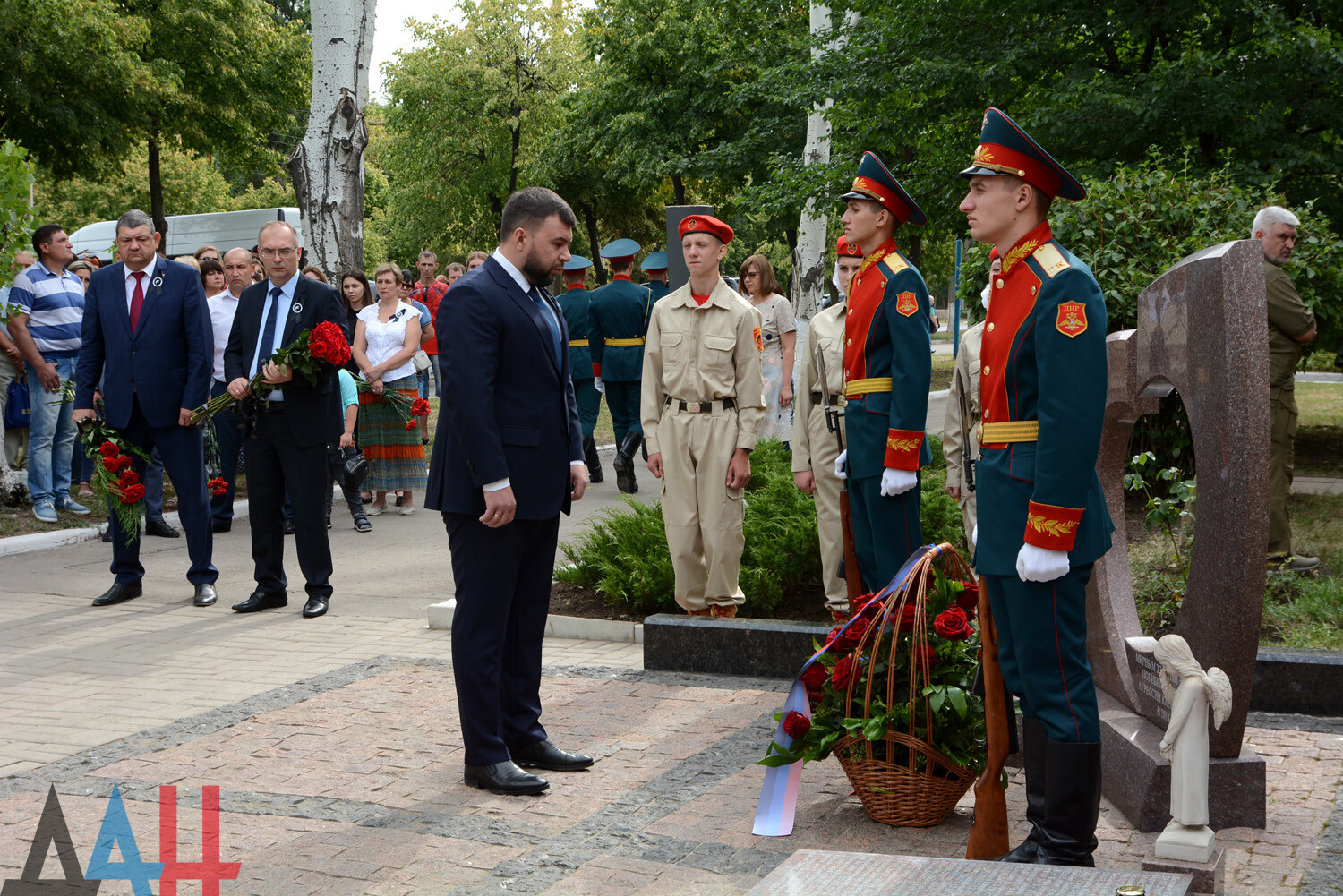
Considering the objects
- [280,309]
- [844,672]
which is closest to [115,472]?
[280,309]

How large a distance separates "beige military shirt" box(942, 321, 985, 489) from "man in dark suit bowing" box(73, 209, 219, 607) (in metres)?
4.78

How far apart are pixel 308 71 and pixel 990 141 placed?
2878 cm

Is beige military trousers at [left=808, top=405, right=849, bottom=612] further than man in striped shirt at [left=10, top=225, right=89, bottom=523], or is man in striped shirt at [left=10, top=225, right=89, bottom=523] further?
man in striped shirt at [left=10, top=225, right=89, bottom=523]

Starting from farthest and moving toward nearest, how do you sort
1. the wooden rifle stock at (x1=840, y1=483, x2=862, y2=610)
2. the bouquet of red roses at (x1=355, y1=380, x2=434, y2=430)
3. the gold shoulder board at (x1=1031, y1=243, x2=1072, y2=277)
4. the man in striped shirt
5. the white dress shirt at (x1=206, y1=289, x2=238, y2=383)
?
1. the bouquet of red roses at (x1=355, y1=380, x2=434, y2=430)
2. the man in striped shirt
3. the white dress shirt at (x1=206, y1=289, x2=238, y2=383)
4. the wooden rifle stock at (x1=840, y1=483, x2=862, y2=610)
5. the gold shoulder board at (x1=1031, y1=243, x2=1072, y2=277)

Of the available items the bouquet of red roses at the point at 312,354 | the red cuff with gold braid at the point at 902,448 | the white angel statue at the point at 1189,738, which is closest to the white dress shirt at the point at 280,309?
the bouquet of red roses at the point at 312,354

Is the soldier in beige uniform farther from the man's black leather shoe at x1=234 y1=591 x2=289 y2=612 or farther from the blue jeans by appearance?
the blue jeans

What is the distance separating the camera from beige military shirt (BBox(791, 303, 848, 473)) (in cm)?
678

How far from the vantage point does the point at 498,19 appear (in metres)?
41.8

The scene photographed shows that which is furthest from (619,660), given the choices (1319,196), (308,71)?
(308,71)

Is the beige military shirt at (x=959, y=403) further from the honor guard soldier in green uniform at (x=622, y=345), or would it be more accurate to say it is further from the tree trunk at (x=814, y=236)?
the tree trunk at (x=814, y=236)

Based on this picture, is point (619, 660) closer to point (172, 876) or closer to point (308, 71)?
point (172, 876)

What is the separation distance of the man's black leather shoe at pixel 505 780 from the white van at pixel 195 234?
81.4 feet

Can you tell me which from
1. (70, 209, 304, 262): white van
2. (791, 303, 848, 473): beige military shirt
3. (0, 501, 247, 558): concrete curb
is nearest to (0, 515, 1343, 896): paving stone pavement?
(791, 303, 848, 473): beige military shirt

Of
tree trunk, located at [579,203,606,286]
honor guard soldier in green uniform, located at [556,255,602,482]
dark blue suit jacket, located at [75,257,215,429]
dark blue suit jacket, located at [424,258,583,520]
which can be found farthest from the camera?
tree trunk, located at [579,203,606,286]
